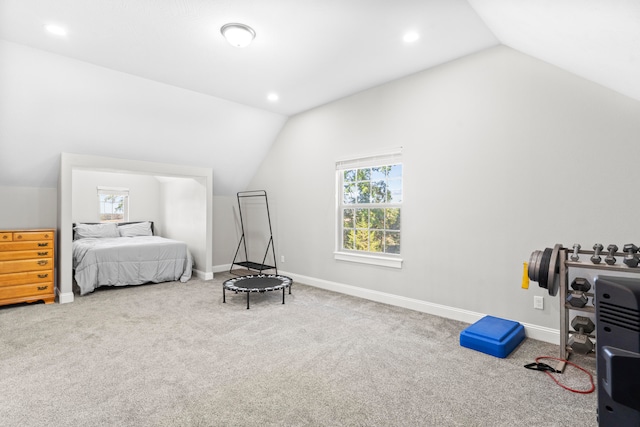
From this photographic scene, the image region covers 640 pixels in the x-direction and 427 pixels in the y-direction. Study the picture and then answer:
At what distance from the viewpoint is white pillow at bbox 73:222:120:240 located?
20.4 feet

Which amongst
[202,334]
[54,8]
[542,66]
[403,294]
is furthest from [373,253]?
[54,8]

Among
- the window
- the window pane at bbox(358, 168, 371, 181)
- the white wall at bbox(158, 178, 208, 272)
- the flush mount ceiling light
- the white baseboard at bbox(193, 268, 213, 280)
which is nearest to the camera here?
the flush mount ceiling light

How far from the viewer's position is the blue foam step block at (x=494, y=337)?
2.70 metres

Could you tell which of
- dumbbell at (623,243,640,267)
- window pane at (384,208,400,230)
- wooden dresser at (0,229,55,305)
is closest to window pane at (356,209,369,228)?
window pane at (384,208,400,230)

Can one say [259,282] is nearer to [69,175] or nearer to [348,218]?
[348,218]

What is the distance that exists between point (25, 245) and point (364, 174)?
4.59m

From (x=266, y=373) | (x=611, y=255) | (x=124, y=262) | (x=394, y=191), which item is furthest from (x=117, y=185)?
Result: (x=611, y=255)

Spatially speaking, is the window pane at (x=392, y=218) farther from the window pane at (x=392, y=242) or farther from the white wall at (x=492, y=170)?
the white wall at (x=492, y=170)

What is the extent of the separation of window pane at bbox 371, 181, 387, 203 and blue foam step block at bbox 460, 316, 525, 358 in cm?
198

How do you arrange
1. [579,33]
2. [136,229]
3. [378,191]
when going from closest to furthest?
[579,33], [378,191], [136,229]

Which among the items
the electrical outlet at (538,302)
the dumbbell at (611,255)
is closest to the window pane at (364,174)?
the electrical outlet at (538,302)

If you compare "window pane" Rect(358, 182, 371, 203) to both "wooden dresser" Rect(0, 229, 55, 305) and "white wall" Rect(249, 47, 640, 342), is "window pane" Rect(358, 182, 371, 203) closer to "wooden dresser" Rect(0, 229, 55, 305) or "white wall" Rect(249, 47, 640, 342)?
"white wall" Rect(249, 47, 640, 342)

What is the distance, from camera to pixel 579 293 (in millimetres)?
2572

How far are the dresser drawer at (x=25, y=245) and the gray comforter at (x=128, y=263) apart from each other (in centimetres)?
59
